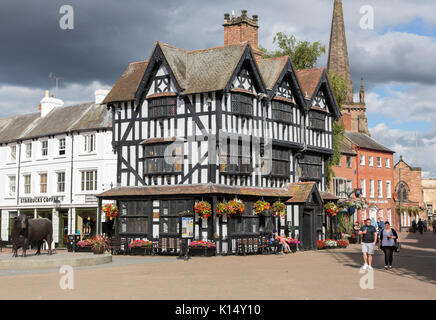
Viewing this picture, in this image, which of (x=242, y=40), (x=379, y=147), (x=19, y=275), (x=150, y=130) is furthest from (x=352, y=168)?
(x=19, y=275)

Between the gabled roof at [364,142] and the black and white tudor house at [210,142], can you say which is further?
the gabled roof at [364,142]

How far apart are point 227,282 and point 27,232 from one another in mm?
10194

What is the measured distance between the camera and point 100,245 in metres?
29.0

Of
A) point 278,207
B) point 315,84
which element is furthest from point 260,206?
point 315,84

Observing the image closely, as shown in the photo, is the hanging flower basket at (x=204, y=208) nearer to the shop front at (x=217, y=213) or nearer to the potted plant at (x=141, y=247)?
the shop front at (x=217, y=213)

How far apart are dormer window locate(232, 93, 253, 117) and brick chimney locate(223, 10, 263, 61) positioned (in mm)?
4896

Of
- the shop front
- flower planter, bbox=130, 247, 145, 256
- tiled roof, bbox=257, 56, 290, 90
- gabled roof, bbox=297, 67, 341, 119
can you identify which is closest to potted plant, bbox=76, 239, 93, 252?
the shop front

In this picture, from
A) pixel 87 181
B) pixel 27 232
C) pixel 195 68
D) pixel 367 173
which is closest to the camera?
pixel 27 232

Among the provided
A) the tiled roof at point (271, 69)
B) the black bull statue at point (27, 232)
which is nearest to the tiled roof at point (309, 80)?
the tiled roof at point (271, 69)

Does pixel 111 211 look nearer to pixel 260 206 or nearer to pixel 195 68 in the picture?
pixel 260 206

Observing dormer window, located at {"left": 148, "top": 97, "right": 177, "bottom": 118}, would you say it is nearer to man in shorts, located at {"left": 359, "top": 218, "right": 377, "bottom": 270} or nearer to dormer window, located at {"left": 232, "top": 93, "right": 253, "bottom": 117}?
dormer window, located at {"left": 232, "top": 93, "right": 253, "bottom": 117}

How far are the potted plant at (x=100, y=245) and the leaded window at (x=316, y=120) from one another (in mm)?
14298

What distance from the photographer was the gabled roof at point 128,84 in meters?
32.2

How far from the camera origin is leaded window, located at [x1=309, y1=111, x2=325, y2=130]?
117 ft
